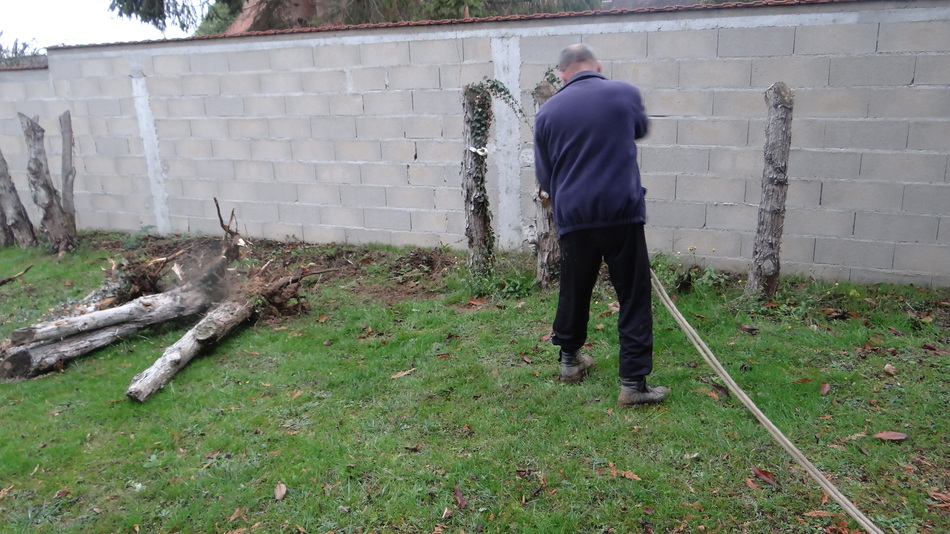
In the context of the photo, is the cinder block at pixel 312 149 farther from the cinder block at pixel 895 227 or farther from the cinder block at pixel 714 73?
the cinder block at pixel 895 227

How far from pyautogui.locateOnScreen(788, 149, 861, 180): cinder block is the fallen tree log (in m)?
4.66

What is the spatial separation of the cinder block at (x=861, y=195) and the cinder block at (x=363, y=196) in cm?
434

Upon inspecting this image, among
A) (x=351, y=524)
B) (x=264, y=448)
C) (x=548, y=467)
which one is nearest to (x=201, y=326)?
(x=264, y=448)

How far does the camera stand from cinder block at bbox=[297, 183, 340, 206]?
7711mm

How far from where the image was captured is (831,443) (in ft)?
11.1

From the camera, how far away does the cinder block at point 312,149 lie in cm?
759

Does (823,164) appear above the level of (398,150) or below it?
below

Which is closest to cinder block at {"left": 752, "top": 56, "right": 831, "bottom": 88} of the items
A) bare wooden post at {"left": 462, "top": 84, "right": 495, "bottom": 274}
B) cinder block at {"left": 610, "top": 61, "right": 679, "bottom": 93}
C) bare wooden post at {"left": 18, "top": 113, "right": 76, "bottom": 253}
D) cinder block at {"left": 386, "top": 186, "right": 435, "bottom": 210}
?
cinder block at {"left": 610, "top": 61, "right": 679, "bottom": 93}

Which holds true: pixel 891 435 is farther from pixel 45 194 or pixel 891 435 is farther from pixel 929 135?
pixel 45 194

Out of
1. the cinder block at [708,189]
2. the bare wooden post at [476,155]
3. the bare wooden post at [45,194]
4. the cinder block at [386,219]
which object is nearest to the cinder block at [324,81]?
the cinder block at [386,219]

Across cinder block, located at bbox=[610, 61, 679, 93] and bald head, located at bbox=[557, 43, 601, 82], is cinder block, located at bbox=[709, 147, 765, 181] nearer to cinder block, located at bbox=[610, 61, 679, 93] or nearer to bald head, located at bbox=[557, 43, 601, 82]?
cinder block, located at bbox=[610, 61, 679, 93]

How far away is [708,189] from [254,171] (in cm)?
506

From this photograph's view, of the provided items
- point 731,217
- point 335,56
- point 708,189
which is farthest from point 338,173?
point 731,217

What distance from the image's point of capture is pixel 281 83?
7.61m
